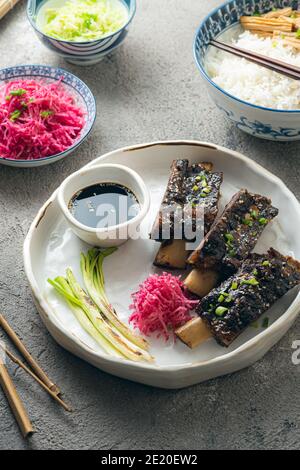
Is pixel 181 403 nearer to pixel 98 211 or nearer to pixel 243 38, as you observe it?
pixel 98 211

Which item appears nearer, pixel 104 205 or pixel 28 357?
pixel 28 357

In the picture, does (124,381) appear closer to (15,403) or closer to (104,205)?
(15,403)

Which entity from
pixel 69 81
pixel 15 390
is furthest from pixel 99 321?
pixel 69 81

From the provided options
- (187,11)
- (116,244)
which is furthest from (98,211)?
(187,11)

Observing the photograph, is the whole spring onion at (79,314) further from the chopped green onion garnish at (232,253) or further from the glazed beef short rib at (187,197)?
the chopped green onion garnish at (232,253)

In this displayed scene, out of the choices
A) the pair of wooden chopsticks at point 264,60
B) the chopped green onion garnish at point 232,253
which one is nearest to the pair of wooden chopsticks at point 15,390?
the chopped green onion garnish at point 232,253

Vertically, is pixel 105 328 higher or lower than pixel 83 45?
lower

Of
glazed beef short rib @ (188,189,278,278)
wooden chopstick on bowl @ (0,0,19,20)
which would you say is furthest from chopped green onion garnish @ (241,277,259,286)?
wooden chopstick on bowl @ (0,0,19,20)

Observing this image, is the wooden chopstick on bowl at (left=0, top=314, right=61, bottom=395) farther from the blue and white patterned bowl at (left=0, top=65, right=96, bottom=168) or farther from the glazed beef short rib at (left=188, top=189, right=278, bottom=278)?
the blue and white patterned bowl at (left=0, top=65, right=96, bottom=168)
